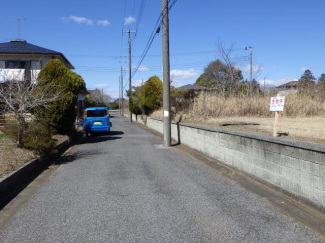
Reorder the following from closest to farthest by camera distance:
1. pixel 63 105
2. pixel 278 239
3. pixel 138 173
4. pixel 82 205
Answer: pixel 278 239, pixel 82 205, pixel 138 173, pixel 63 105

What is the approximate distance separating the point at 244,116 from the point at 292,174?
12783 mm

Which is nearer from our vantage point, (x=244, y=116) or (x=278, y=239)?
(x=278, y=239)

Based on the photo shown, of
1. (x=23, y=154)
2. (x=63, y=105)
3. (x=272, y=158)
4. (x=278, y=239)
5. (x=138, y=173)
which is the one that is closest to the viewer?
(x=278, y=239)

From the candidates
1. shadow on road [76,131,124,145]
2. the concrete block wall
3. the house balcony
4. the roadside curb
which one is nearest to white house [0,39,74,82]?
the house balcony

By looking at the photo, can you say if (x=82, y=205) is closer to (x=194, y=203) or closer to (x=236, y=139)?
(x=194, y=203)

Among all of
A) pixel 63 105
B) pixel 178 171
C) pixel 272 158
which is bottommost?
pixel 178 171

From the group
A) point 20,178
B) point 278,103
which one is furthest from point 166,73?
point 20,178

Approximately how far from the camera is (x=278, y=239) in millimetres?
4203

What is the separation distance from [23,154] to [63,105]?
5656mm

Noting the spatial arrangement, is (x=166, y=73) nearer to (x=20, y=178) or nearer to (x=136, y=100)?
(x=20, y=178)

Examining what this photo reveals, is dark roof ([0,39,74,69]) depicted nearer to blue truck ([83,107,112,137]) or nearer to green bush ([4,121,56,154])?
blue truck ([83,107,112,137])

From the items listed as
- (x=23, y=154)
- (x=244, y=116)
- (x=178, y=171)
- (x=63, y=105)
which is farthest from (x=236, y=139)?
(x=244, y=116)

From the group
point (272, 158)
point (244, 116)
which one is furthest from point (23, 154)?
point (244, 116)

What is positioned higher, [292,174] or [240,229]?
[292,174]
